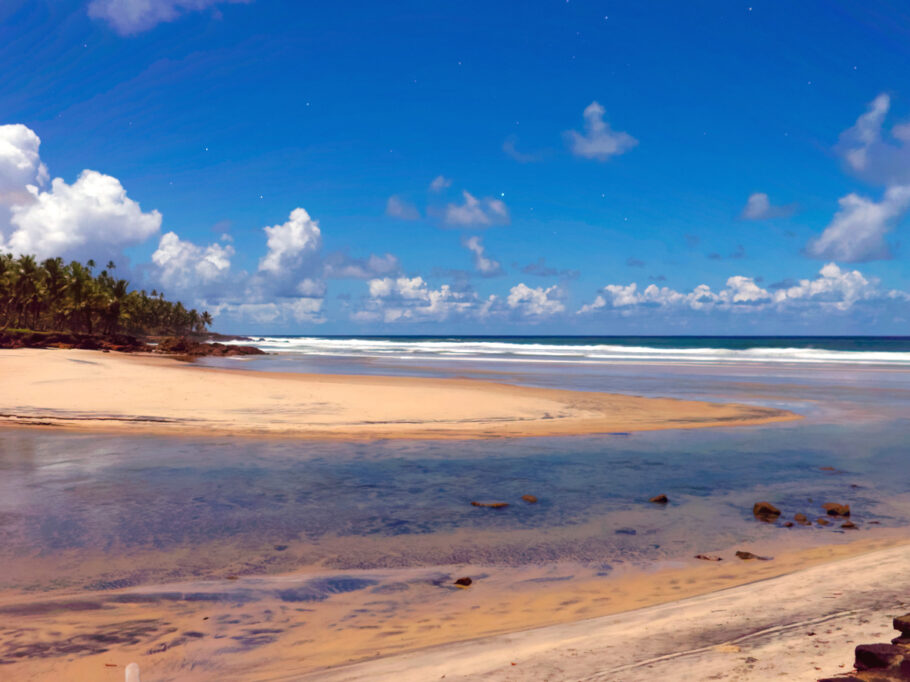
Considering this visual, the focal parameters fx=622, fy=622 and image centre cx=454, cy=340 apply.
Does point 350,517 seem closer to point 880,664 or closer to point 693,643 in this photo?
point 693,643

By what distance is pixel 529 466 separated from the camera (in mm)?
11641

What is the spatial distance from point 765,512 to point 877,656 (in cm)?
542

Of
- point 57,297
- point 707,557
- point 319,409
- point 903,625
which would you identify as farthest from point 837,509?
point 57,297

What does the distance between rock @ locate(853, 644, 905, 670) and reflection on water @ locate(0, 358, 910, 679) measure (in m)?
2.89

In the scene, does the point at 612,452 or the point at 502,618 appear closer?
the point at 502,618

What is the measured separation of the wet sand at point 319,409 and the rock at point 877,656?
11636 millimetres

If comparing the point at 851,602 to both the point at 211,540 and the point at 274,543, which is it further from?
the point at 211,540

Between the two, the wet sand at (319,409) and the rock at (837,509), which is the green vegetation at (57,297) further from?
the rock at (837,509)

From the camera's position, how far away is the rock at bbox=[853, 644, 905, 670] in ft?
11.1

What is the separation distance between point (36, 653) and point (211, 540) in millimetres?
2810

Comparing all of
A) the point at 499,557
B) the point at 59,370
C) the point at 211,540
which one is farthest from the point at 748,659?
the point at 59,370

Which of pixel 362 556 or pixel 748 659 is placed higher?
pixel 748 659

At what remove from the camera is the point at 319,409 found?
18328mm

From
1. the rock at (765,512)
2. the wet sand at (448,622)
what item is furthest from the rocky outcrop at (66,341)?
the rock at (765,512)
